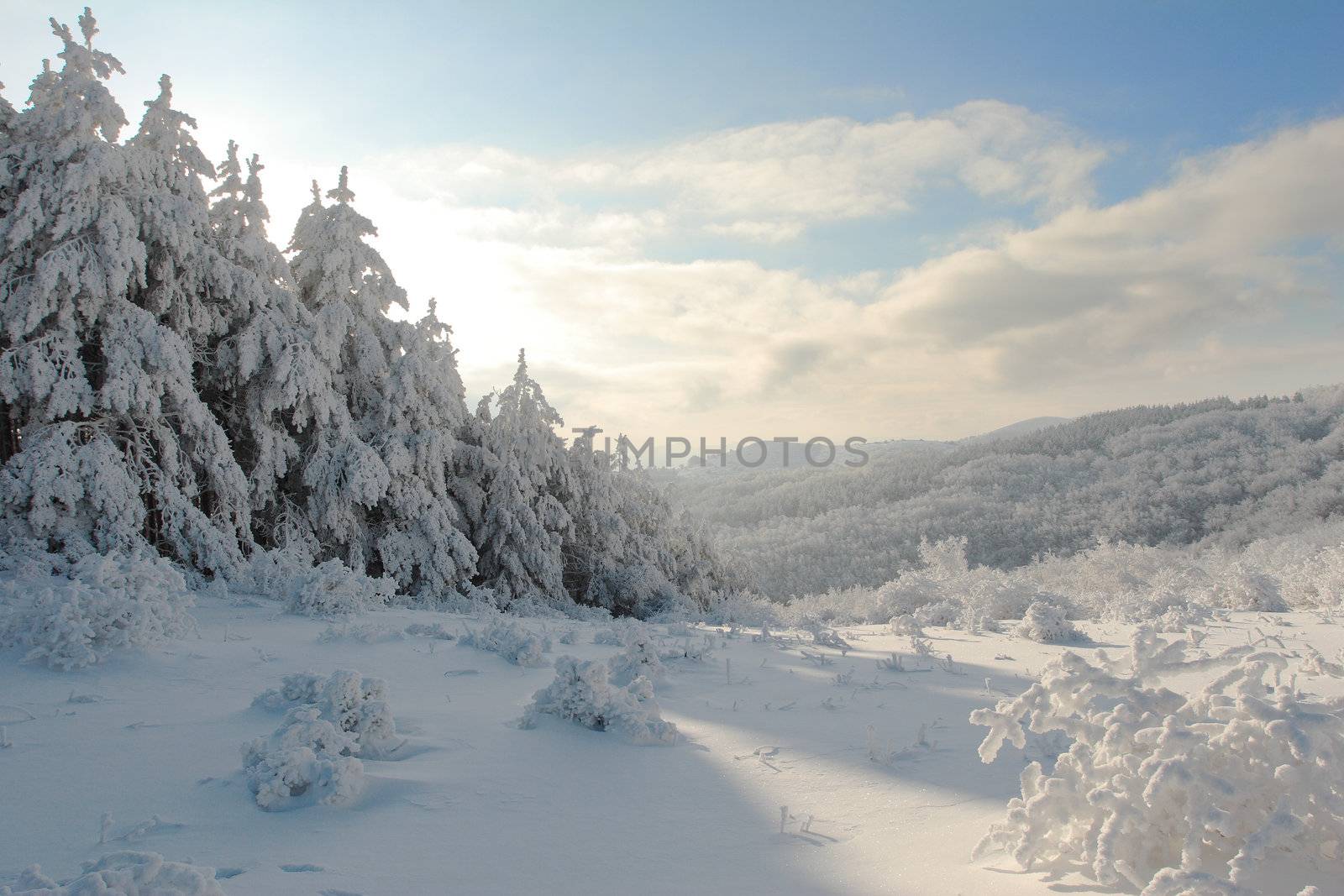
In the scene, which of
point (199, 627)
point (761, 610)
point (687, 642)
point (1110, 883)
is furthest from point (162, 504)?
point (761, 610)

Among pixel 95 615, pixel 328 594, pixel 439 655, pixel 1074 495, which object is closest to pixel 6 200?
pixel 328 594

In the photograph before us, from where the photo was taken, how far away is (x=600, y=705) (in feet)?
14.1

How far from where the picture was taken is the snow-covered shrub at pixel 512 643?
6289 millimetres

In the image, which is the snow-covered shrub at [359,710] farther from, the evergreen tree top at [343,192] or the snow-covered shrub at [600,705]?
the evergreen tree top at [343,192]

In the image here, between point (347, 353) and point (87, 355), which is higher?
point (347, 353)

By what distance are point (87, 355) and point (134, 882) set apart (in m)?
10.6

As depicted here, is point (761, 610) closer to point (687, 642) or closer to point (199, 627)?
point (687, 642)

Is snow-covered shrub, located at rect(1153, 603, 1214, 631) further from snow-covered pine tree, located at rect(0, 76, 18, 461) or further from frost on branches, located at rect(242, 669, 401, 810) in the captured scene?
snow-covered pine tree, located at rect(0, 76, 18, 461)

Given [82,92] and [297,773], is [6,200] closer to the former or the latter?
[82,92]

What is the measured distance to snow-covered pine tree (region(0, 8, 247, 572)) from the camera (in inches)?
353

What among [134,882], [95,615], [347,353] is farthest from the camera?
[347,353]

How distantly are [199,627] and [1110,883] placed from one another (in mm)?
7160

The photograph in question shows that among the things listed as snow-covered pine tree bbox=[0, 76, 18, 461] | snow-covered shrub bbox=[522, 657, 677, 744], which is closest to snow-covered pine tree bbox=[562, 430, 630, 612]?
snow-covered pine tree bbox=[0, 76, 18, 461]

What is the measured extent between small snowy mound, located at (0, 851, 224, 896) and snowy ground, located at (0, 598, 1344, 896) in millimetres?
333
